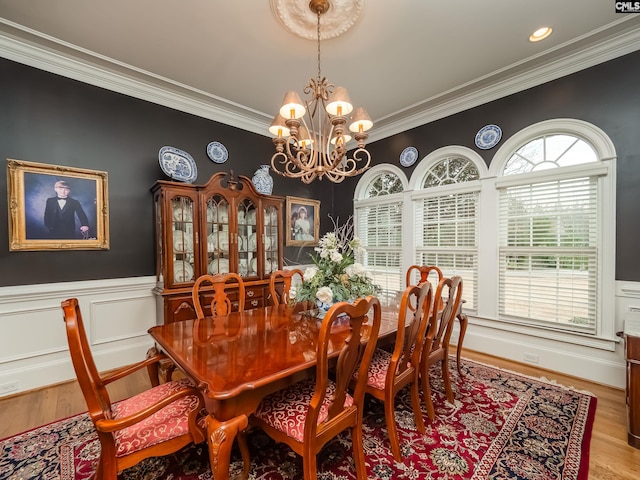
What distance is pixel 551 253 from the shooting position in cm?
281

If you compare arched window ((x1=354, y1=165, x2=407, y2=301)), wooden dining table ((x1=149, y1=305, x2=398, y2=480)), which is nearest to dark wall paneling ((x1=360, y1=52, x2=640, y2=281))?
arched window ((x1=354, y1=165, x2=407, y2=301))

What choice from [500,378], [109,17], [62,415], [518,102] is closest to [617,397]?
[500,378]

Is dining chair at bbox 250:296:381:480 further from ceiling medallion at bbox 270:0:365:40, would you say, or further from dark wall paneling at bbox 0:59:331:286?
dark wall paneling at bbox 0:59:331:286

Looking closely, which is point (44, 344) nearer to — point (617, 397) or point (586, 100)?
point (617, 397)

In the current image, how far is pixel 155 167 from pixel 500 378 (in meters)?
4.15

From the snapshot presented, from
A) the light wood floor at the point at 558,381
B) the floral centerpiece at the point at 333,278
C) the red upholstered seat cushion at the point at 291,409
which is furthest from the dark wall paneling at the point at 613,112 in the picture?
the red upholstered seat cushion at the point at 291,409

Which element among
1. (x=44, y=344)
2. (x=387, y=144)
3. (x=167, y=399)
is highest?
(x=387, y=144)

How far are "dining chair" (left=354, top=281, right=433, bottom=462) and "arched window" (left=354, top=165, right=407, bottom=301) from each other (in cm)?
212

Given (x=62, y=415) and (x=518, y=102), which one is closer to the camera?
(x=62, y=415)

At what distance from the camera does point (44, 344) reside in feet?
8.28

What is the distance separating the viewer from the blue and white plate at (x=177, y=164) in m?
2.98

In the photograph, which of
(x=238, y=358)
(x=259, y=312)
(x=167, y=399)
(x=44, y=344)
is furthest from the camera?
(x=44, y=344)

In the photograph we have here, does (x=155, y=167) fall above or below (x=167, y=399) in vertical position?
above

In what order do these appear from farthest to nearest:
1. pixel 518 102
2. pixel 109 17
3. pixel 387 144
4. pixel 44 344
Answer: pixel 387 144, pixel 518 102, pixel 44 344, pixel 109 17
